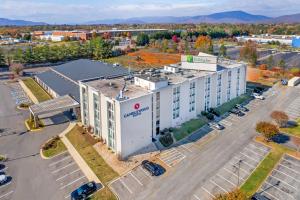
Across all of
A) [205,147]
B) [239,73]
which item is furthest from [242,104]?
[205,147]

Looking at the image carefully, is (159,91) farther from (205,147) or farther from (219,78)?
(219,78)

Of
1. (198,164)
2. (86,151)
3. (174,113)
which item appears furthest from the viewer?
(174,113)

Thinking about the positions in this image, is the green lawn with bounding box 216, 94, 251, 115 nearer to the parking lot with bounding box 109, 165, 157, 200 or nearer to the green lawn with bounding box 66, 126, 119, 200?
the parking lot with bounding box 109, 165, 157, 200

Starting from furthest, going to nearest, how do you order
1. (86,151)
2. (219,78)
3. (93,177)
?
(219,78), (86,151), (93,177)

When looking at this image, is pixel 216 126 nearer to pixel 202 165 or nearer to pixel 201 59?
pixel 202 165

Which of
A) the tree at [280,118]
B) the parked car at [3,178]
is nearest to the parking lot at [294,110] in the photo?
the tree at [280,118]

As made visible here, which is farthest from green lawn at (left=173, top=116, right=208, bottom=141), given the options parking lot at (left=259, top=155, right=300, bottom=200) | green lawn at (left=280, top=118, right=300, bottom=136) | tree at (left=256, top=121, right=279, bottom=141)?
parking lot at (left=259, top=155, right=300, bottom=200)

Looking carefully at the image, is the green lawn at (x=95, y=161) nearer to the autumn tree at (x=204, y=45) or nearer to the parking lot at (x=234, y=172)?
the parking lot at (x=234, y=172)

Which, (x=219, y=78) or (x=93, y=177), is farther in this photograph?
(x=219, y=78)
